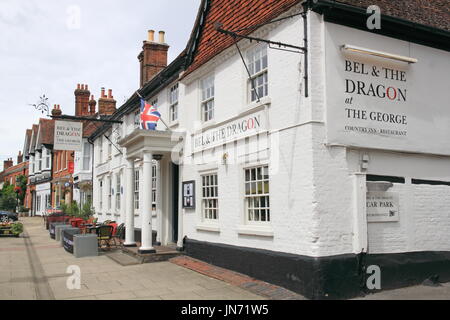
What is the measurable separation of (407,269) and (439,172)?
7.61 feet

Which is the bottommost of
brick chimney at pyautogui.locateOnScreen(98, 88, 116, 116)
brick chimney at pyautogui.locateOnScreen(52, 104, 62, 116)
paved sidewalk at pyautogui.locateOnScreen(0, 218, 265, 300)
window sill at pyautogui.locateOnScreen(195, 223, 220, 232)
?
paved sidewalk at pyautogui.locateOnScreen(0, 218, 265, 300)

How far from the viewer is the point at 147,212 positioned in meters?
11.8

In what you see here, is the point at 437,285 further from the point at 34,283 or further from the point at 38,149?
the point at 38,149

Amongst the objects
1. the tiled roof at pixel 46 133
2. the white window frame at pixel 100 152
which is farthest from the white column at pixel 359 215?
the tiled roof at pixel 46 133

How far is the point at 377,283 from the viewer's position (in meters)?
7.38

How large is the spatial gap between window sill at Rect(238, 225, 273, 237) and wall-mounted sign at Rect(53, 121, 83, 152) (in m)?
10.9

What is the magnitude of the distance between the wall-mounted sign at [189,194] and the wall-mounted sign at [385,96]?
17.2 ft

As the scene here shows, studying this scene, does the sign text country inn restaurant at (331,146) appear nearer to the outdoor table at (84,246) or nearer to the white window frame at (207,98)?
the white window frame at (207,98)

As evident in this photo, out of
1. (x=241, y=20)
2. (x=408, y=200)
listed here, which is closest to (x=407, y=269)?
(x=408, y=200)

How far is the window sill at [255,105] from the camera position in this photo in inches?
337

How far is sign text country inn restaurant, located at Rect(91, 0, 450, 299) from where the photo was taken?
7.29 m

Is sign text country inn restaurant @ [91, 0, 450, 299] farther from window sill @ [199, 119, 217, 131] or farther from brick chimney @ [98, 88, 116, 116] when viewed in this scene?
brick chimney @ [98, 88, 116, 116]

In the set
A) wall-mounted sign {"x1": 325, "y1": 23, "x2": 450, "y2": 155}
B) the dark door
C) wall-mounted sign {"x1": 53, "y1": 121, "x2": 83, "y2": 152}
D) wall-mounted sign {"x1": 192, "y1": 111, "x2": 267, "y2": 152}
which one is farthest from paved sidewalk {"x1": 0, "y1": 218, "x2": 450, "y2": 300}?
wall-mounted sign {"x1": 53, "y1": 121, "x2": 83, "y2": 152}
